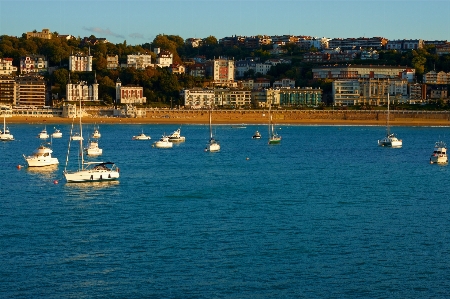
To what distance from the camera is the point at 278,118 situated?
101 meters

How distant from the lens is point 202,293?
56.7 ft

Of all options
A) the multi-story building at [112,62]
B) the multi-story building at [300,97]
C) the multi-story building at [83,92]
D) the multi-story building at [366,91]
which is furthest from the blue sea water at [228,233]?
the multi-story building at [112,62]

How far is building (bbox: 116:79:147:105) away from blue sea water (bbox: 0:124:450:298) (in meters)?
→ 65.6

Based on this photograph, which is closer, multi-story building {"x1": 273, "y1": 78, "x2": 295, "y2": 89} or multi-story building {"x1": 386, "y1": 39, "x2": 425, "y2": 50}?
multi-story building {"x1": 273, "y1": 78, "x2": 295, "y2": 89}

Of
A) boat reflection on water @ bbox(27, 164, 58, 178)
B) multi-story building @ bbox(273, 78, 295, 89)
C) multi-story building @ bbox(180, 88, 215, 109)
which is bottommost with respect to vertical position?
boat reflection on water @ bbox(27, 164, 58, 178)

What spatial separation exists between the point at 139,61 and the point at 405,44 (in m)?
46.9

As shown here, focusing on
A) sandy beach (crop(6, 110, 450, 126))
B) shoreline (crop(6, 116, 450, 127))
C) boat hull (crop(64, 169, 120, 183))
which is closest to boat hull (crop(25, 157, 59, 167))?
boat hull (crop(64, 169, 120, 183))

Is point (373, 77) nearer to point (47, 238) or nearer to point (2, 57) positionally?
point (2, 57)

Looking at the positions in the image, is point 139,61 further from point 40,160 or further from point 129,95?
point 40,160

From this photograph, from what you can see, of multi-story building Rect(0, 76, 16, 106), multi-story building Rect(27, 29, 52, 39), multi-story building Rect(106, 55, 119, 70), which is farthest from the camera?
multi-story building Rect(27, 29, 52, 39)

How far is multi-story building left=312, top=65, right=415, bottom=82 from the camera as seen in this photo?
397 ft

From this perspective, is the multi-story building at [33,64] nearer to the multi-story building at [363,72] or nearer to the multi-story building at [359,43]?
the multi-story building at [363,72]

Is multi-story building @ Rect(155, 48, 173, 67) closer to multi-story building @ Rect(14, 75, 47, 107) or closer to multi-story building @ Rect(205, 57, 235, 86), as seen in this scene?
multi-story building @ Rect(205, 57, 235, 86)

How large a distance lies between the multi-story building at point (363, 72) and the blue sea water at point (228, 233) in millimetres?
80046
